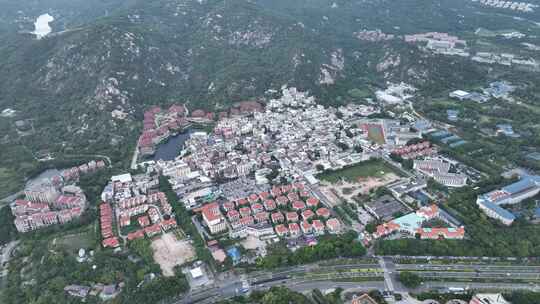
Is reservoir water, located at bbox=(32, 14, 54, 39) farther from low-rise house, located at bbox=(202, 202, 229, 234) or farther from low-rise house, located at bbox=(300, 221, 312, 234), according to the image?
low-rise house, located at bbox=(300, 221, 312, 234)

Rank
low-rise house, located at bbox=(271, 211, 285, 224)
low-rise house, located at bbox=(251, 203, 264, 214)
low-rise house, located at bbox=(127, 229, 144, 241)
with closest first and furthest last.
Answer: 1. low-rise house, located at bbox=(127, 229, 144, 241)
2. low-rise house, located at bbox=(271, 211, 285, 224)
3. low-rise house, located at bbox=(251, 203, 264, 214)

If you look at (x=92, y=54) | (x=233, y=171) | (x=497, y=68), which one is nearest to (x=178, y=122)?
(x=233, y=171)

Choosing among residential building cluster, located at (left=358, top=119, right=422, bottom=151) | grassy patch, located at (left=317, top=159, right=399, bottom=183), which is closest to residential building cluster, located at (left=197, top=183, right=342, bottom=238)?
grassy patch, located at (left=317, top=159, right=399, bottom=183)

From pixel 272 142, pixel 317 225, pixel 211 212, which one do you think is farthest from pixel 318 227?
pixel 272 142

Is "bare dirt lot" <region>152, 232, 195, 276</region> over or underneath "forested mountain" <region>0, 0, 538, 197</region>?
underneath

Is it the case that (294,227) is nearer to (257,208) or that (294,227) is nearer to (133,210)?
(257,208)

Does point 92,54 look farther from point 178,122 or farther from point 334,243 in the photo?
point 334,243

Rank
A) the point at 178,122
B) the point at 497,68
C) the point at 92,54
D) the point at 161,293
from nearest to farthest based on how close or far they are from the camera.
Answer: the point at 161,293 < the point at 178,122 < the point at 92,54 < the point at 497,68
